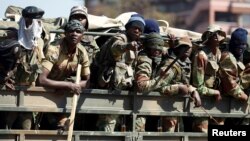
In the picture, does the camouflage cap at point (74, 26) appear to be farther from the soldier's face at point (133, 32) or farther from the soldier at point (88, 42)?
the soldier's face at point (133, 32)

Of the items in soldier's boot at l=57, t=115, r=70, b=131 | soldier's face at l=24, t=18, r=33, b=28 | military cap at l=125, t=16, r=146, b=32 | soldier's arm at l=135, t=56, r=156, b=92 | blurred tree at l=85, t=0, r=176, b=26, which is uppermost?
blurred tree at l=85, t=0, r=176, b=26

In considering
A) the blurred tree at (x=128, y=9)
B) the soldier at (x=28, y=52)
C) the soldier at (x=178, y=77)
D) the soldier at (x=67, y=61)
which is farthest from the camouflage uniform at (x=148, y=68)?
the blurred tree at (x=128, y=9)

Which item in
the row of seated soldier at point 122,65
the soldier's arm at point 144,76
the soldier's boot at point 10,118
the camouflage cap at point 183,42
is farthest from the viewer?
the camouflage cap at point 183,42

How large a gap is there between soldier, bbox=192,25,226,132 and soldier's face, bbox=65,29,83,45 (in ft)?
4.41

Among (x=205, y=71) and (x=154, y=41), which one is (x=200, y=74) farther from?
(x=154, y=41)

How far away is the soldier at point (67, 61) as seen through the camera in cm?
617

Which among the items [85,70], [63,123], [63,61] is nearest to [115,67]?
[85,70]

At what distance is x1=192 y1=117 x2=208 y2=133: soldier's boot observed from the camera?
700cm

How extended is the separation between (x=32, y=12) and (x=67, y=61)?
0.55m

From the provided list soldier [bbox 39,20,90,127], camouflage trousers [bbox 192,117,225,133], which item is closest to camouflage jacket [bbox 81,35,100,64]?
soldier [bbox 39,20,90,127]

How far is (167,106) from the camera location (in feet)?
22.2

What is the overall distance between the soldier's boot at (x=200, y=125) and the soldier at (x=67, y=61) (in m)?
1.32

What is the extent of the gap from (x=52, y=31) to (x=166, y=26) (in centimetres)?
233

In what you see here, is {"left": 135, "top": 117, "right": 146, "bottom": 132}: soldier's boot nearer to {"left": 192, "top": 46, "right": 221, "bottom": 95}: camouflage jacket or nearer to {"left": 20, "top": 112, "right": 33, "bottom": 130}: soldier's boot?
{"left": 192, "top": 46, "right": 221, "bottom": 95}: camouflage jacket
